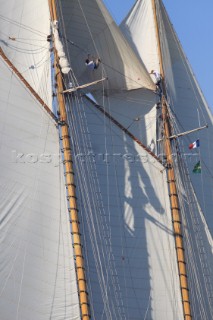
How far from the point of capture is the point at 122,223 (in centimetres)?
5391

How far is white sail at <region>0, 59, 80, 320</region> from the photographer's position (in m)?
49.4

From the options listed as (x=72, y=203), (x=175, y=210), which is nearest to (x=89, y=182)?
(x=72, y=203)

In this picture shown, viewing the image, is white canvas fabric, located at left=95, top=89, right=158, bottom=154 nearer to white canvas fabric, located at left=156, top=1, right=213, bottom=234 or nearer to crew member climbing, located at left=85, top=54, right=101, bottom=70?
white canvas fabric, located at left=156, top=1, right=213, bottom=234

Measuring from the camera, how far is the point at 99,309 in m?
51.9

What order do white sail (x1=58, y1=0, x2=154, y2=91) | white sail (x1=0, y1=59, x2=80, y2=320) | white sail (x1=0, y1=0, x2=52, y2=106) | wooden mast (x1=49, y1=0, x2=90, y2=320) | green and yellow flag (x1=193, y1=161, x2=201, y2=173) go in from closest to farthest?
1. white sail (x1=0, y1=59, x2=80, y2=320)
2. wooden mast (x1=49, y1=0, x2=90, y2=320)
3. white sail (x1=0, y1=0, x2=52, y2=106)
4. white sail (x1=58, y1=0, x2=154, y2=91)
5. green and yellow flag (x1=193, y1=161, x2=201, y2=173)

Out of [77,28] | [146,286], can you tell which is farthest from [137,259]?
[77,28]

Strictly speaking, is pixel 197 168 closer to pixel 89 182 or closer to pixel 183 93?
pixel 183 93

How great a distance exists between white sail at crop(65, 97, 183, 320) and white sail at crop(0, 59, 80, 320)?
1.79 metres

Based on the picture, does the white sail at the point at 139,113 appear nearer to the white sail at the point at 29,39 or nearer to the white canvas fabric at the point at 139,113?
the white canvas fabric at the point at 139,113

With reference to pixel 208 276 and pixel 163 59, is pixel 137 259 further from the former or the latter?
pixel 163 59

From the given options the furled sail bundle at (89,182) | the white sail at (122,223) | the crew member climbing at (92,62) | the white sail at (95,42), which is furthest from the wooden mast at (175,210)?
the crew member climbing at (92,62)

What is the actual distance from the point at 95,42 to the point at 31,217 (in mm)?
8548

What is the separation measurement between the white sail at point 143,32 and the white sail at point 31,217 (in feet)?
23.3

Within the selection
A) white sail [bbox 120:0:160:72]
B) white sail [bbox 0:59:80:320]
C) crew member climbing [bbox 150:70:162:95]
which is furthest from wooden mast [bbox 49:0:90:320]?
white sail [bbox 120:0:160:72]
